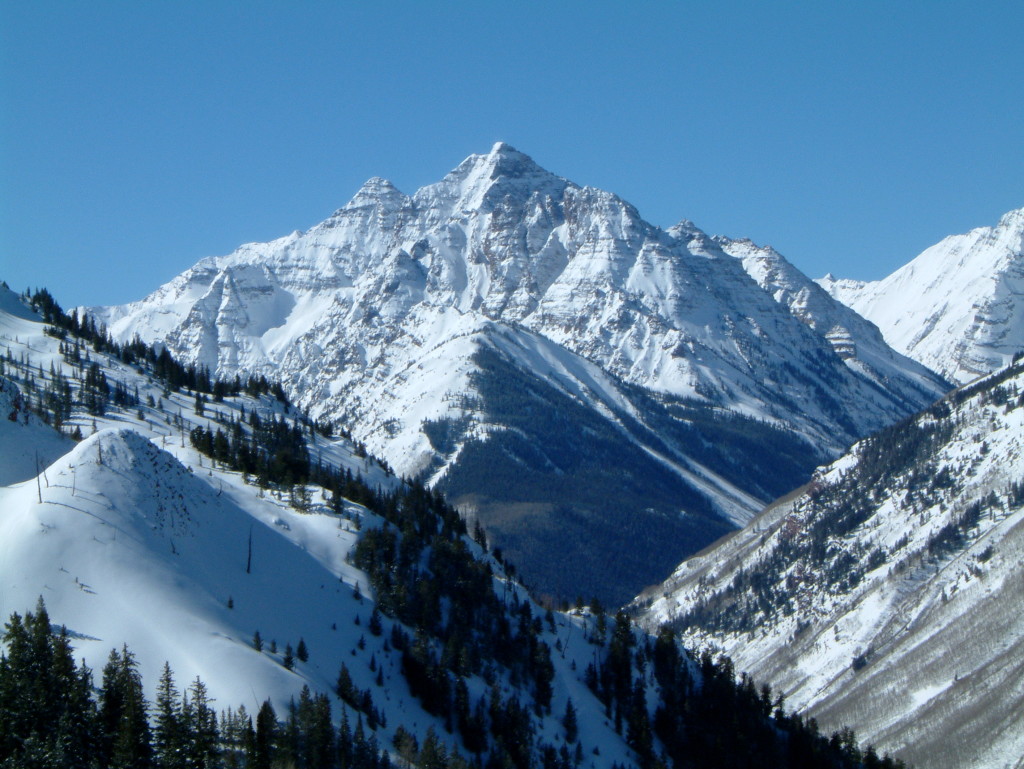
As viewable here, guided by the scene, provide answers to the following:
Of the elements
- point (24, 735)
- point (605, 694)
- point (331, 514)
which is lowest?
point (24, 735)

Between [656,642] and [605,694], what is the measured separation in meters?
20.9

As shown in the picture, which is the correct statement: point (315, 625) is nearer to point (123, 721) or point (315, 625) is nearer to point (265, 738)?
point (265, 738)

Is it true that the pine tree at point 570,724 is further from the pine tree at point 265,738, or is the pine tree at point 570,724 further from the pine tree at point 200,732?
the pine tree at point 200,732

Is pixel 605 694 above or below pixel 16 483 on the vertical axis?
below

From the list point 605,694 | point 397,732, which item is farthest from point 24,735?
point 605,694

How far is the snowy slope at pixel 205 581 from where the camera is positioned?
117 metres

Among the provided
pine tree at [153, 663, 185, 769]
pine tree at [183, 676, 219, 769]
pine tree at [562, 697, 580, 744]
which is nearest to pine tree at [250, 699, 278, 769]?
pine tree at [183, 676, 219, 769]

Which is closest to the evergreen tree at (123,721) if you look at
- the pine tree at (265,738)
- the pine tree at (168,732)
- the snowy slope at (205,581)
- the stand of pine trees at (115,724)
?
the stand of pine trees at (115,724)

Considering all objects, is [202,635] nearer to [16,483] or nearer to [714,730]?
[16,483]

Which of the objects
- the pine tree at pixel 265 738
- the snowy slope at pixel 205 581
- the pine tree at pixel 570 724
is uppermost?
the snowy slope at pixel 205 581

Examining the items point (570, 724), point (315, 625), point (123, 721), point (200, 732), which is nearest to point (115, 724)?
point (123, 721)

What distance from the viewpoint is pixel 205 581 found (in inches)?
5271

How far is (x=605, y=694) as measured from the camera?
162 m

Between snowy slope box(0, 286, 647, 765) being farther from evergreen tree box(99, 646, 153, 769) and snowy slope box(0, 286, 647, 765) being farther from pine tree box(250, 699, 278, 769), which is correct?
evergreen tree box(99, 646, 153, 769)
